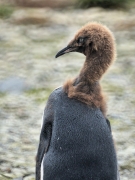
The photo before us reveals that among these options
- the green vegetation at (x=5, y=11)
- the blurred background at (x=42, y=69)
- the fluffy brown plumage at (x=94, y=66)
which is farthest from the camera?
the green vegetation at (x=5, y=11)

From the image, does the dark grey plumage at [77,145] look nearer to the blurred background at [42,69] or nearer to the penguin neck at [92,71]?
the penguin neck at [92,71]

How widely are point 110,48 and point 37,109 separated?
2029 millimetres

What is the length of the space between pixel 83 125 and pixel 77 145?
9 cm

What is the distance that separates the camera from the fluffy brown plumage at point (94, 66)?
8.25 ft

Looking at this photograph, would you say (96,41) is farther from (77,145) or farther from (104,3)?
(104,3)

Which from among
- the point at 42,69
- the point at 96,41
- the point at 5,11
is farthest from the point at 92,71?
the point at 5,11

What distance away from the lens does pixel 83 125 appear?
244 centimetres

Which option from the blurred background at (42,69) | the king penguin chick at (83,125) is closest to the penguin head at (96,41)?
the king penguin chick at (83,125)

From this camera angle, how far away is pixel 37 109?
4496 millimetres

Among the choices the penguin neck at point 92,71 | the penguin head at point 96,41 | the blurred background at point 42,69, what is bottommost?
the blurred background at point 42,69

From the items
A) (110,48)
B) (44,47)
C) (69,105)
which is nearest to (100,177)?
(69,105)

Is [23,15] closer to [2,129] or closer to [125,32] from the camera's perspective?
[125,32]

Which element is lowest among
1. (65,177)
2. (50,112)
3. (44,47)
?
(44,47)

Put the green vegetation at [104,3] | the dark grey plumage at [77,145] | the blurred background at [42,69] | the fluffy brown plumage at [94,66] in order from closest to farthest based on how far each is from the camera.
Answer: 1. the dark grey plumage at [77,145]
2. the fluffy brown plumage at [94,66]
3. the blurred background at [42,69]
4. the green vegetation at [104,3]
